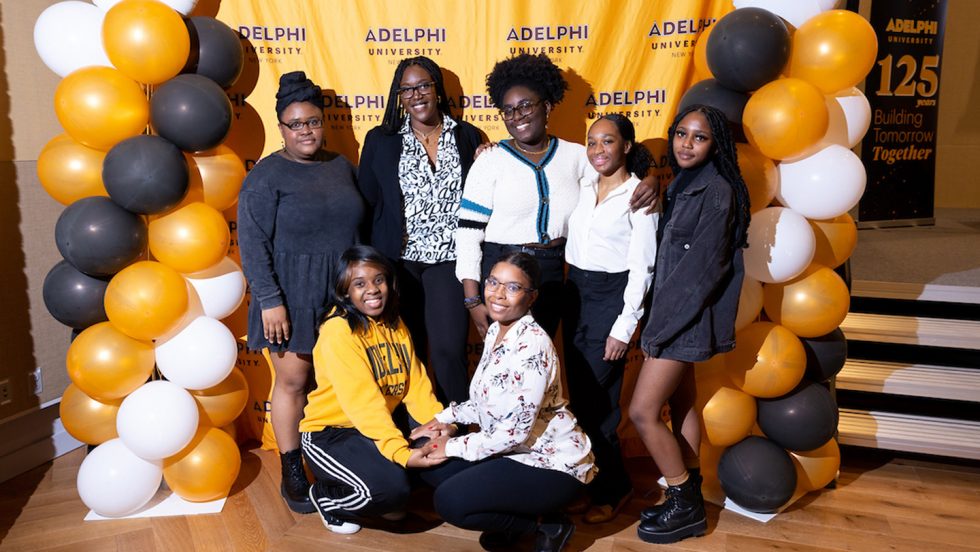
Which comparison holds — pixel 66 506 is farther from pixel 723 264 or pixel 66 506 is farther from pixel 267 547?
pixel 723 264

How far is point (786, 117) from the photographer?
2.38 meters

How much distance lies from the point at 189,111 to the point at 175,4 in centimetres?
47

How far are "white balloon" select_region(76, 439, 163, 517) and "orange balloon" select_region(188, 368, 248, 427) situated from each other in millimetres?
260

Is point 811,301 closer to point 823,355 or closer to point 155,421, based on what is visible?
point 823,355

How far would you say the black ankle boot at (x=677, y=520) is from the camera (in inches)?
100

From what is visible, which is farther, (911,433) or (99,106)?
(911,433)

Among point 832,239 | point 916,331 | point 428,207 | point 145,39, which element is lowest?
point 916,331

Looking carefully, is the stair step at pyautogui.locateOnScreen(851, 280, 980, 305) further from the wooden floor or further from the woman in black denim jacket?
the woman in black denim jacket

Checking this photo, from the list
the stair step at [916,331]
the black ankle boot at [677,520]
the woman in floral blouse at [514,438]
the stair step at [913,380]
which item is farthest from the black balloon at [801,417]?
the stair step at [916,331]

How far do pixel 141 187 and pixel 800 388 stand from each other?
241 cm

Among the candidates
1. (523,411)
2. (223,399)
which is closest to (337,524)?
(223,399)

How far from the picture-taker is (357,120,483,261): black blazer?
2781 mm

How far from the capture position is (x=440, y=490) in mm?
2305

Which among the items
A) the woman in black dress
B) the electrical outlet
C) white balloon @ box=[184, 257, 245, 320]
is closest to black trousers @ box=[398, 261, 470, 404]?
the woman in black dress
